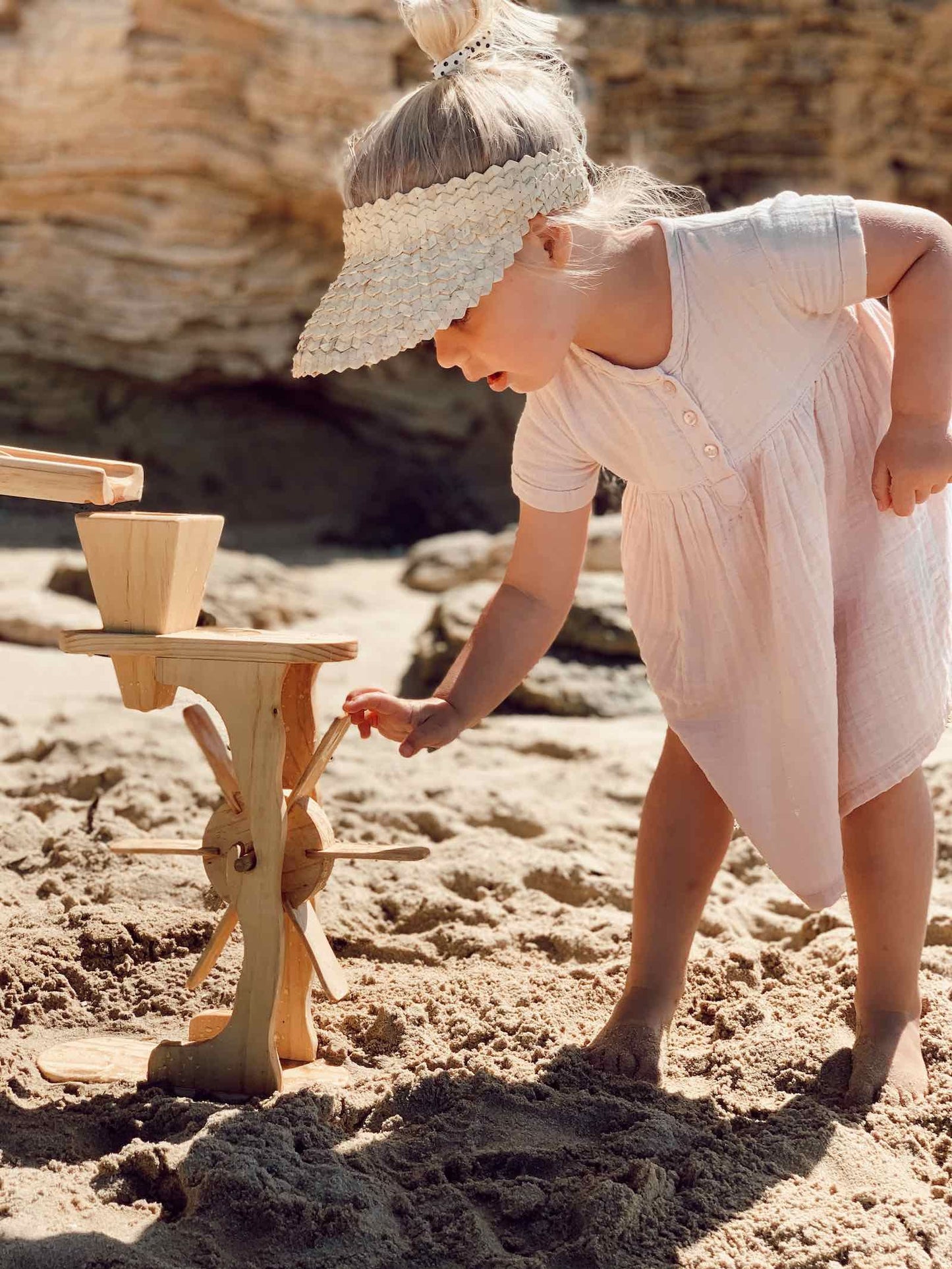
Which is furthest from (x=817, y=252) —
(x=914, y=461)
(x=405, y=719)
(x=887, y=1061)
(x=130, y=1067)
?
(x=130, y=1067)

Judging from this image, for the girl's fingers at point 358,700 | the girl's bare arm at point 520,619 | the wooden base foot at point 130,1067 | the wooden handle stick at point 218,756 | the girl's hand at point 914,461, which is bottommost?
the wooden base foot at point 130,1067

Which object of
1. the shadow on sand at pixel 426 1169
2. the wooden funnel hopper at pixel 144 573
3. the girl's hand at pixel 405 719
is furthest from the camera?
the girl's hand at pixel 405 719

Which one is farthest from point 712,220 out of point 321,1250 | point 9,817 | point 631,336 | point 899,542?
point 9,817

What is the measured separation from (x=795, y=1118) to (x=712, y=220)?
1110 mm

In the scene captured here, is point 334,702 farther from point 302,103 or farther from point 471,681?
point 302,103

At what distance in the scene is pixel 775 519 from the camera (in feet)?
5.45

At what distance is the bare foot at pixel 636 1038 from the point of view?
176 cm

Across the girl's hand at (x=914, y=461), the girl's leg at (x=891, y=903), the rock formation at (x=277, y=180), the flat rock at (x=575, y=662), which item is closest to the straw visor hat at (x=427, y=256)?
the girl's hand at (x=914, y=461)

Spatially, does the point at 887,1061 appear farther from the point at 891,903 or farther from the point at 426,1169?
the point at 426,1169

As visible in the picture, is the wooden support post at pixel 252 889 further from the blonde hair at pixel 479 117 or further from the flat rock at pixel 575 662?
the flat rock at pixel 575 662

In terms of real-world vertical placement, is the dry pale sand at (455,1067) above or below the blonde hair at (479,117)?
below

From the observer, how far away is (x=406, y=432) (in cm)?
793

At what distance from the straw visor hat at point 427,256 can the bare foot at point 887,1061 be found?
1.05 metres

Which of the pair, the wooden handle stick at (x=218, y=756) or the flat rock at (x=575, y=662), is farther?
the flat rock at (x=575, y=662)
